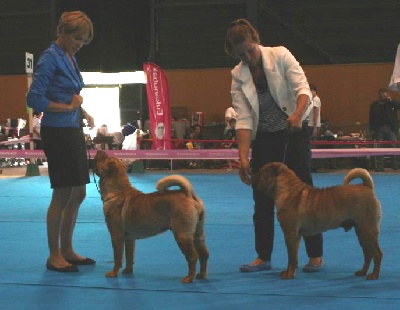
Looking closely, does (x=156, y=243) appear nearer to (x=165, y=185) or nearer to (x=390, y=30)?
(x=165, y=185)

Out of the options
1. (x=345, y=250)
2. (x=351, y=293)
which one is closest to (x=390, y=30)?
(x=345, y=250)

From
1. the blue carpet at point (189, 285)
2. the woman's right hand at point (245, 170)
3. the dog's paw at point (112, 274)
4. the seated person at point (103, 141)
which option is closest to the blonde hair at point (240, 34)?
the woman's right hand at point (245, 170)

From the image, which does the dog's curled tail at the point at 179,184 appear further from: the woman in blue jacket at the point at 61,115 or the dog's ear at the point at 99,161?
the woman in blue jacket at the point at 61,115

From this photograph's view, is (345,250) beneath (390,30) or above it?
beneath

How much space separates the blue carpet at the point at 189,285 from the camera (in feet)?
9.95

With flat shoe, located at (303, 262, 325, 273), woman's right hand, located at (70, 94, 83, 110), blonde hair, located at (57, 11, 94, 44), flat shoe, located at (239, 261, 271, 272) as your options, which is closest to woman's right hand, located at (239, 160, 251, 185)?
flat shoe, located at (239, 261, 271, 272)

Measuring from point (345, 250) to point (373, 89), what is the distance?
12.6 m

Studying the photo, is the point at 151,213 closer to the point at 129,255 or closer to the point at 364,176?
the point at 129,255

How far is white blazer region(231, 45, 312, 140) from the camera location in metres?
3.68

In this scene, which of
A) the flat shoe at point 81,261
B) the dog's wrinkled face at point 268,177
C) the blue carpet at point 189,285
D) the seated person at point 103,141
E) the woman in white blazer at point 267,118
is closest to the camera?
the blue carpet at point 189,285

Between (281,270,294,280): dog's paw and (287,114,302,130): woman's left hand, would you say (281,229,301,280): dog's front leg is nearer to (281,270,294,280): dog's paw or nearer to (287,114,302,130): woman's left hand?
(281,270,294,280): dog's paw

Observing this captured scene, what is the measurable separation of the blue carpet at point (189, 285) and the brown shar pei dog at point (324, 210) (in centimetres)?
16

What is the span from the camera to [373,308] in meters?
2.87

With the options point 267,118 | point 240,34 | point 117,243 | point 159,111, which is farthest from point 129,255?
point 159,111
